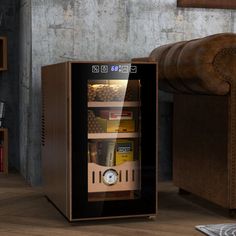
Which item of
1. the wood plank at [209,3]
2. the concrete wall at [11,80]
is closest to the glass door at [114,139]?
the wood plank at [209,3]

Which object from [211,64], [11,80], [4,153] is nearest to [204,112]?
[211,64]

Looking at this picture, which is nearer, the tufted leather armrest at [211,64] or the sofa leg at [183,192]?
the tufted leather armrest at [211,64]

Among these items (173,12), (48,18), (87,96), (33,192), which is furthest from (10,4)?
(87,96)

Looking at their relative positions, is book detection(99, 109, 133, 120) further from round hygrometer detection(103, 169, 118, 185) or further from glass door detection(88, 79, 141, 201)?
round hygrometer detection(103, 169, 118, 185)

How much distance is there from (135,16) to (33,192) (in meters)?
1.57

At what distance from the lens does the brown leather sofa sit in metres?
3.11

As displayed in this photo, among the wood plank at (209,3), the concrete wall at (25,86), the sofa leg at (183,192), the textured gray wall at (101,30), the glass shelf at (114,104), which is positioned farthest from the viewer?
the wood plank at (209,3)

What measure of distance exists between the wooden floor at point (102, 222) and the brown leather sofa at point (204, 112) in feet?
0.36

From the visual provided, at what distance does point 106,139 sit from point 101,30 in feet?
4.47

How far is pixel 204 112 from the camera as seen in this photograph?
11.6ft

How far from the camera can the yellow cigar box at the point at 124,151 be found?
10.6 ft

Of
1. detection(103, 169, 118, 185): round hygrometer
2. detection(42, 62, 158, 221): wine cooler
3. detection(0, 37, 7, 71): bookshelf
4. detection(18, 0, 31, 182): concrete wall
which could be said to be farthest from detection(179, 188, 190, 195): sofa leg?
detection(0, 37, 7, 71): bookshelf

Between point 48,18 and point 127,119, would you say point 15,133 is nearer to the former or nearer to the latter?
point 48,18

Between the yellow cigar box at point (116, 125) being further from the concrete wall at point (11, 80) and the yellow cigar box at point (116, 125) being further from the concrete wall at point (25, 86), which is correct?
the concrete wall at point (11, 80)
